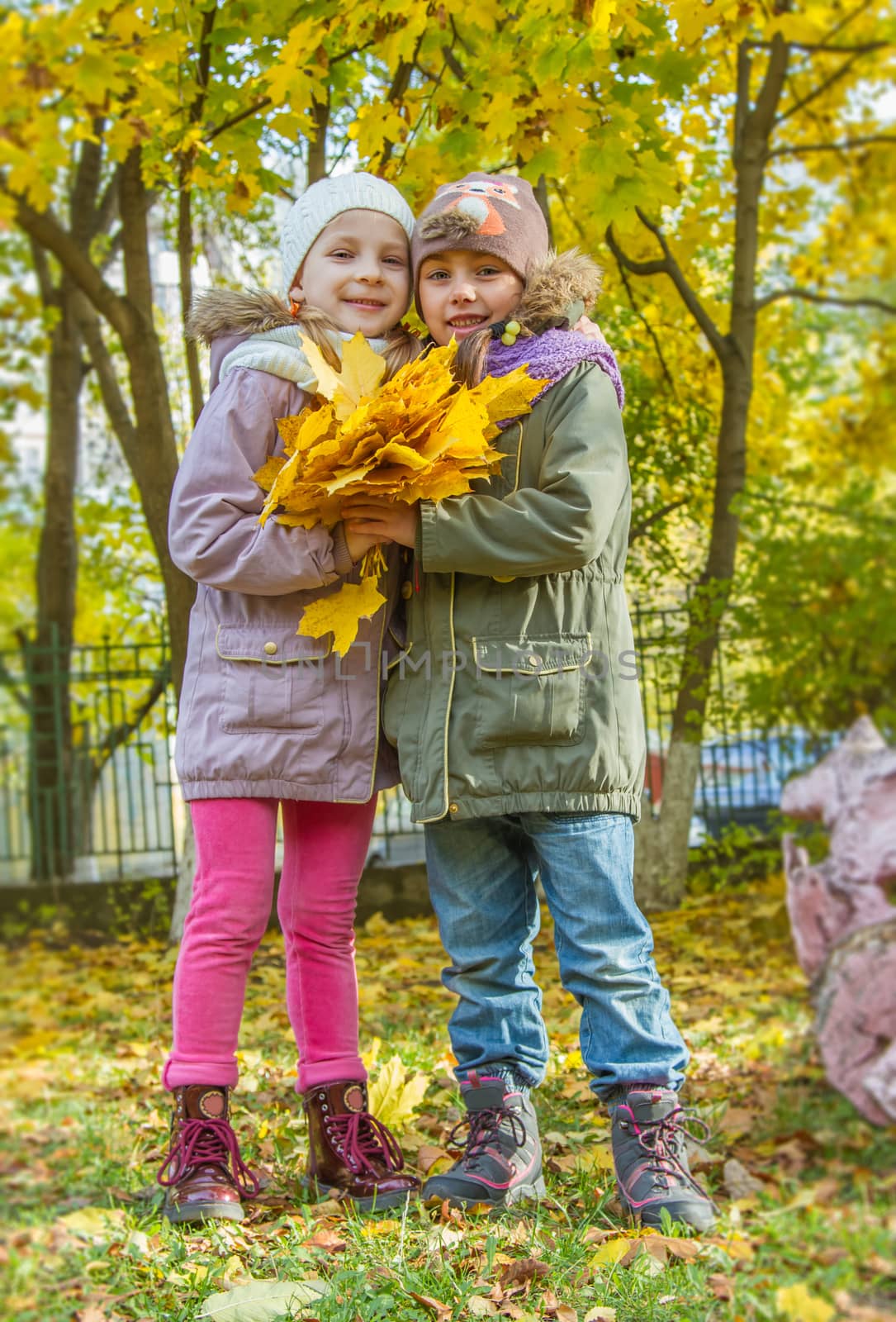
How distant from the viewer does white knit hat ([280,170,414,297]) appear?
6.98 feet

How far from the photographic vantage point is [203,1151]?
200 cm

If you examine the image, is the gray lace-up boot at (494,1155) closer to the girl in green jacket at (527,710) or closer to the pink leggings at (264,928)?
the girl in green jacket at (527,710)

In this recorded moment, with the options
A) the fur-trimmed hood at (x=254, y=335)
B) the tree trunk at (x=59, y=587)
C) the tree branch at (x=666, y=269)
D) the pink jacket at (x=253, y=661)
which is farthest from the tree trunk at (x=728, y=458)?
the tree trunk at (x=59, y=587)

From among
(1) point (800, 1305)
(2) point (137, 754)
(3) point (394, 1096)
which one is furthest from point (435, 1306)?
(2) point (137, 754)

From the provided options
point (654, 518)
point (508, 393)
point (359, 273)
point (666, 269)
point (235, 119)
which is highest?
point (235, 119)

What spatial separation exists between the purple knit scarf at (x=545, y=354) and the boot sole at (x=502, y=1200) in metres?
1.36

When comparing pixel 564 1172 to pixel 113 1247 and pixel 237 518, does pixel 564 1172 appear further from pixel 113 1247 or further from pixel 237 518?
pixel 237 518

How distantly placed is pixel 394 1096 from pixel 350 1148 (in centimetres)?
27

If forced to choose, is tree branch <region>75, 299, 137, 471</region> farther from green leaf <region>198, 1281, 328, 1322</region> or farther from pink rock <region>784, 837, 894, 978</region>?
green leaf <region>198, 1281, 328, 1322</region>

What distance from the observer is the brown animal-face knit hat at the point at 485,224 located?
6.64 ft

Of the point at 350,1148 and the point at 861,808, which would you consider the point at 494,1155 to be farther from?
the point at 861,808

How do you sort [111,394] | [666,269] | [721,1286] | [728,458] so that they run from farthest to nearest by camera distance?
[111,394] → [728,458] → [666,269] → [721,1286]

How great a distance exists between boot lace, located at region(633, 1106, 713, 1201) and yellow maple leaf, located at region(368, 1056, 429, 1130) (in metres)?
0.57

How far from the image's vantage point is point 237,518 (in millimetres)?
2016
